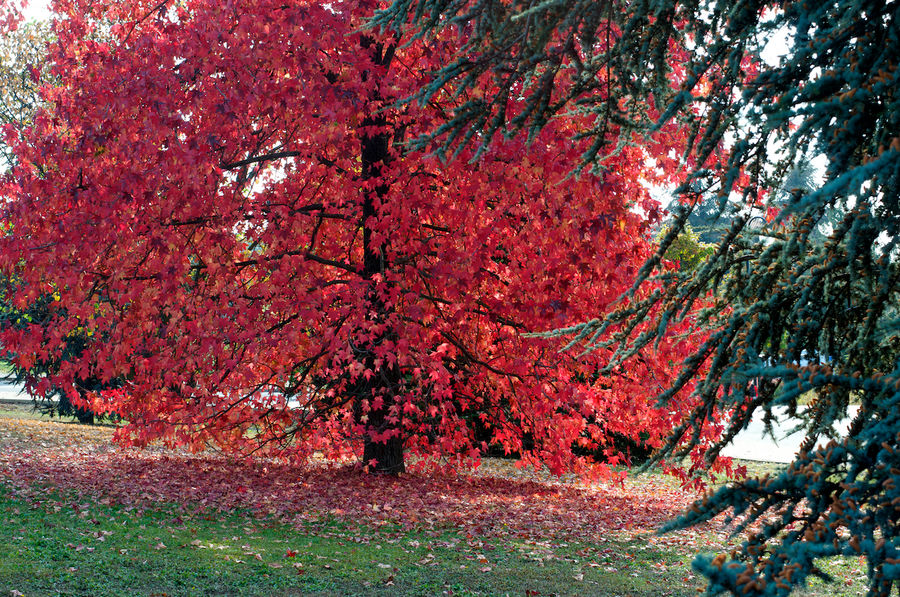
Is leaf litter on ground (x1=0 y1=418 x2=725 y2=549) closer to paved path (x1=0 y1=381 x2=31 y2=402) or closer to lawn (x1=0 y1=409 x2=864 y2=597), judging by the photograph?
lawn (x1=0 y1=409 x2=864 y2=597)

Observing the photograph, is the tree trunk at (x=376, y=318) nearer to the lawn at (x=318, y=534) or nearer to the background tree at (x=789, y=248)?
the lawn at (x=318, y=534)

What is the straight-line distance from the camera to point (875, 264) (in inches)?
161

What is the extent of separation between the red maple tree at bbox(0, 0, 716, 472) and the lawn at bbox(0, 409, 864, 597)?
3.16 feet

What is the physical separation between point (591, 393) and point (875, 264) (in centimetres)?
698

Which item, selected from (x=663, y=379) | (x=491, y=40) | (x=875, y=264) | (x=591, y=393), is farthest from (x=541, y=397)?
(x=875, y=264)

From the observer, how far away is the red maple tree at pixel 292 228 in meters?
9.95

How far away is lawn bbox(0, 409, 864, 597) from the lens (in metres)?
7.13

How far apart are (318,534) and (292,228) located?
4351 mm

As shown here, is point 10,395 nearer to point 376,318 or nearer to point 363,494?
point 363,494

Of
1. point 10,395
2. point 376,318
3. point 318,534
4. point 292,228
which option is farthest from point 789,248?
point 10,395

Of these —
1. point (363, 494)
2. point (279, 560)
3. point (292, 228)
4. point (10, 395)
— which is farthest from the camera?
point (10, 395)

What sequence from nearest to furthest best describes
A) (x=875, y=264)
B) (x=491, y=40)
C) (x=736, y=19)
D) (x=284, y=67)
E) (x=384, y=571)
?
(x=875, y=264) < (x=736, y=19) < (x=491, y=40) < (x=384, y=571) < (x=284, y=67)

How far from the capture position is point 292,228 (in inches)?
445

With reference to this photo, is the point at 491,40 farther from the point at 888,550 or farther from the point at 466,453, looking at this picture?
the point at 466,453
